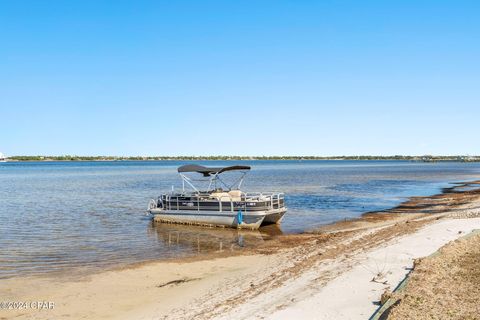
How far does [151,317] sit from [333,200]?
33780 mm

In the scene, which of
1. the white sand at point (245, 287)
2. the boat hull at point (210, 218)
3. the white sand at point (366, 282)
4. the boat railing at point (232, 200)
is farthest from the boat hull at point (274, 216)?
the white sand at point (366, 282)

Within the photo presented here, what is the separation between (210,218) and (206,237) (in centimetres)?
338

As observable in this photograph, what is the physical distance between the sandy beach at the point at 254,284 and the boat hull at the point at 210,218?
6.39 metres

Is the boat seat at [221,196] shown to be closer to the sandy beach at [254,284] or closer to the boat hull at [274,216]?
the boat hull at [274,216]

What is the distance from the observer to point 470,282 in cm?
1011

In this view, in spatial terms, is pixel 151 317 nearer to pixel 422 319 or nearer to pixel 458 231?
pixel 422 319

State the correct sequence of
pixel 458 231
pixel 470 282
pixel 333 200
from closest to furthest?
pixel 470 282 < pixel 458 231 < pixel 333 200

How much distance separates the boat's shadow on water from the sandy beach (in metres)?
2.06

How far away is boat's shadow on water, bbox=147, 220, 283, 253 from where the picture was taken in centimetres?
2067

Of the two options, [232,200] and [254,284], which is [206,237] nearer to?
[232,200]

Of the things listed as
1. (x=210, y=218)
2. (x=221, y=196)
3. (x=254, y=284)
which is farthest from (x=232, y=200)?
(x=254, y=284)

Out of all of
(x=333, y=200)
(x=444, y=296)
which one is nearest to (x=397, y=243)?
(x=444, y=296)

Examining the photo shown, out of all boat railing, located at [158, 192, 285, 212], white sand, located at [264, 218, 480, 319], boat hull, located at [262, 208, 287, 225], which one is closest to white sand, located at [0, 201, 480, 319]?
white sand, located at [264, 218, 480, 319]

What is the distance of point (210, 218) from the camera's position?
26641mm
